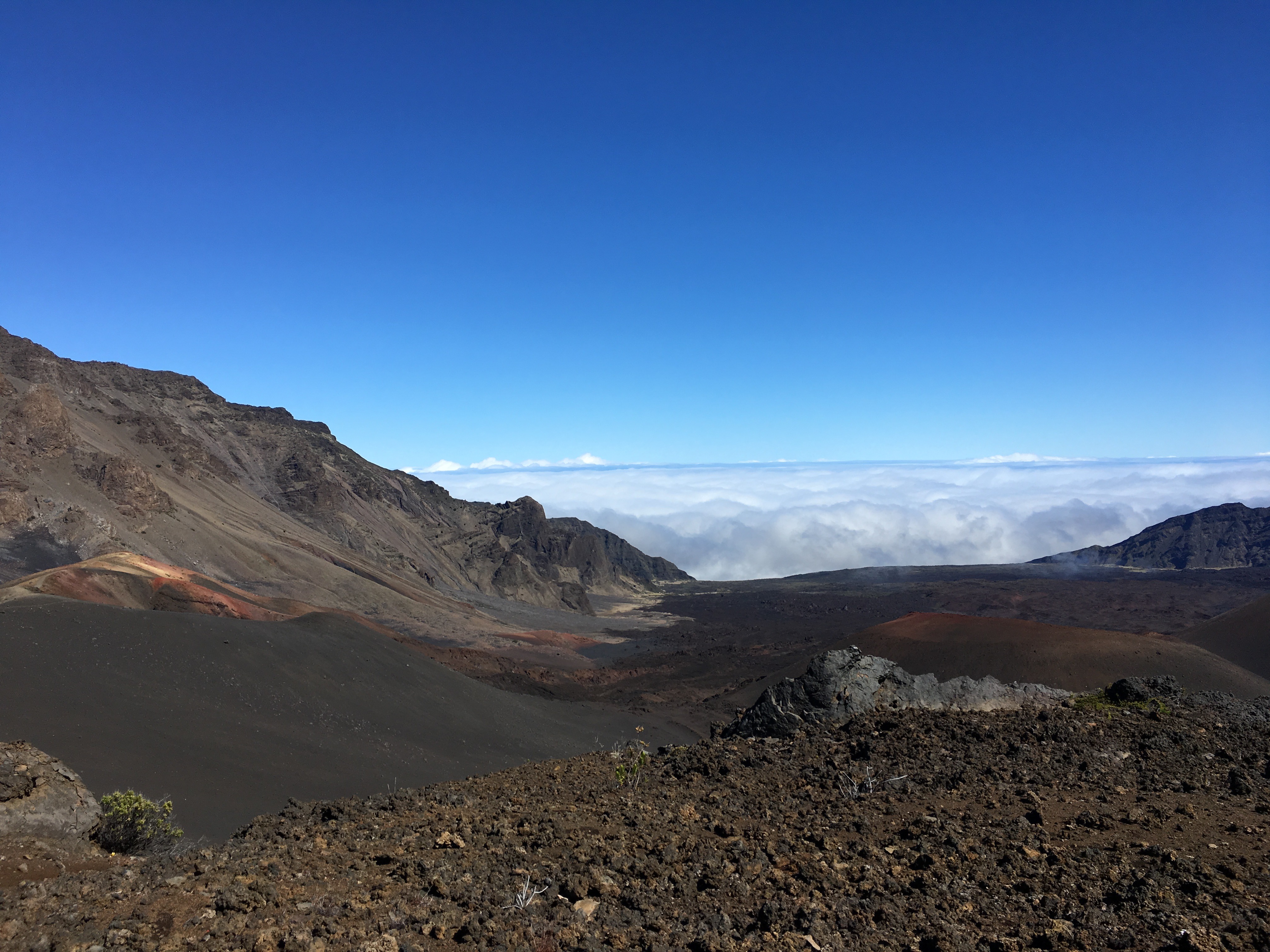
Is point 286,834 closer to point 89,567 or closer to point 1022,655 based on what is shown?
point 1022,655

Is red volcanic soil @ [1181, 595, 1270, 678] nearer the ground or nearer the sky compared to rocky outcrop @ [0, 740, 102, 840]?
nearer the ground

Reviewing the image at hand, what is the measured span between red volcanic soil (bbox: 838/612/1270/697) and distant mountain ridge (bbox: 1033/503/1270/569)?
363 feet

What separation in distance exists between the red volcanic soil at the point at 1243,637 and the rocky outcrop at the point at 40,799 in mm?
40648

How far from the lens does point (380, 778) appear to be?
18.0 meters

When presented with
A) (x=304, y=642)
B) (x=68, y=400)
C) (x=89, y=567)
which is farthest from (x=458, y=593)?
(x=304, y=642)

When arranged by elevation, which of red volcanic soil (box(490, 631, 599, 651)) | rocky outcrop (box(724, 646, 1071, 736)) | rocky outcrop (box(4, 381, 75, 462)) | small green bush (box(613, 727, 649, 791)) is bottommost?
red volcanic soil (box(490, 631, 599, 651))

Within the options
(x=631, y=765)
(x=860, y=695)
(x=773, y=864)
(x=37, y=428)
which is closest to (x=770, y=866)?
(x=773, y=864)

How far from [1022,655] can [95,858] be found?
2671cm

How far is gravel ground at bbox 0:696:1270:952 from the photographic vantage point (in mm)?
5320

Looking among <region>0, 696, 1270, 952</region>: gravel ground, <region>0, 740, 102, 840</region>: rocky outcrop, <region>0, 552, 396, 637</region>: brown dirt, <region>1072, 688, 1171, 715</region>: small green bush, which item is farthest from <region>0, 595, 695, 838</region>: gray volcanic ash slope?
<region>1072, 688, 1171, 715</region>: small green bush

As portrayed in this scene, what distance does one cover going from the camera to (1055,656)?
84.9ft

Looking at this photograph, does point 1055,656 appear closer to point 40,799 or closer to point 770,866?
point 770,866

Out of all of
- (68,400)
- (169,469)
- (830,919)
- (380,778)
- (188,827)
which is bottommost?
(380,778)

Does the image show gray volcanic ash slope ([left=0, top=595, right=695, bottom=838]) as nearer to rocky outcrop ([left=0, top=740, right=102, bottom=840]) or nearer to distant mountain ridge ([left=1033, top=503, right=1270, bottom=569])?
rocky outcrop ([left=0, top=740, right=102, bottom=840])
